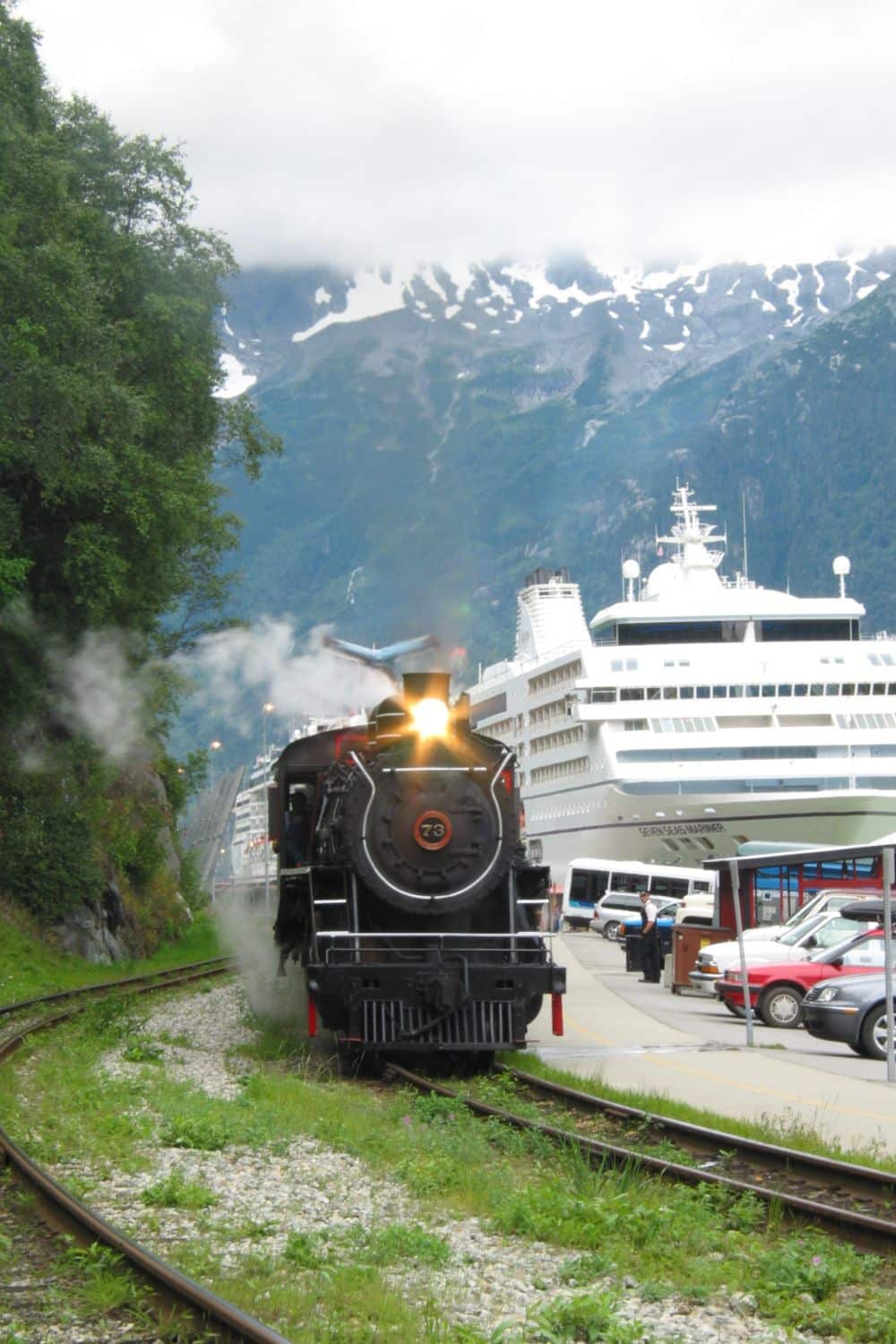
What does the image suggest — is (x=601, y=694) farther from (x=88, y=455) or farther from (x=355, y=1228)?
(x=355, y=1228)

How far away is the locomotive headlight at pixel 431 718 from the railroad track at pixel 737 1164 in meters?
3.62

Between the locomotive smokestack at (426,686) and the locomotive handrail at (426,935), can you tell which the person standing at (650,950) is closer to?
the locomotive handrail at (426,935)

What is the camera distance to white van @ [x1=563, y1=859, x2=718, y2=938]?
184 feet

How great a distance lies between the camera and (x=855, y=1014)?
1717cm

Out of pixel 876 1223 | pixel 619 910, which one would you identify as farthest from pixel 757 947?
pixel 619 910

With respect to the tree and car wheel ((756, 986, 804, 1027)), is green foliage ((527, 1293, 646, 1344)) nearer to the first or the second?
car wheel ((756, 986, 804, 1027))

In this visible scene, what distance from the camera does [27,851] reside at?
28953 mm

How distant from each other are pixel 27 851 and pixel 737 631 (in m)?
49.9

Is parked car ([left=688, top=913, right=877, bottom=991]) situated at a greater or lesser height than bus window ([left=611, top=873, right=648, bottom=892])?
lesser

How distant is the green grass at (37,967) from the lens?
79.8ft

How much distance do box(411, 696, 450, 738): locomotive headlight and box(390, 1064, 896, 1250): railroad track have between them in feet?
11.9

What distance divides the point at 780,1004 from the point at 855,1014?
437 centimetres

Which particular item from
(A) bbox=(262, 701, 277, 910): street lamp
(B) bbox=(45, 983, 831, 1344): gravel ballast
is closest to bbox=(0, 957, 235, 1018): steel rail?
(A) bbox=(262, 701, 277, 910): street lamp

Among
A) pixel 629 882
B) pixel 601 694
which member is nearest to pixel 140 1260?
pixel 629 882
